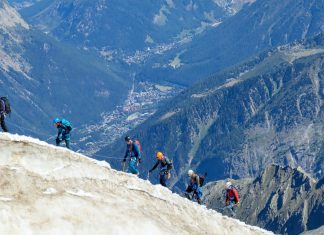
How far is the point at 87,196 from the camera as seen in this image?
57000mm

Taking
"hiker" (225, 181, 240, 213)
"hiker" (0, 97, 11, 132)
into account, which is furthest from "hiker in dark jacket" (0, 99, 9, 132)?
"hiker" (225, 181, 240, 213)

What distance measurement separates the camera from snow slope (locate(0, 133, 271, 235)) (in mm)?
53344

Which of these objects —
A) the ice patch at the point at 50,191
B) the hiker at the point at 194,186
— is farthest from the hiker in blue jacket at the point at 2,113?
the hiker at the point at 194,186

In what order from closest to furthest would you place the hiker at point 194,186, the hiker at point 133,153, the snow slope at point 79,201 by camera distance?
1. the snow slope at point 79,201
2. the hiker at point 133,153
3. the hiker at point 194,186

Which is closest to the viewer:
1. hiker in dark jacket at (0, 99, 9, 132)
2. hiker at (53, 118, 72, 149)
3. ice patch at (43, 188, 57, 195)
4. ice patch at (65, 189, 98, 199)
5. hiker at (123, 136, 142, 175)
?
ice patch at (43, 188, 57, 195)

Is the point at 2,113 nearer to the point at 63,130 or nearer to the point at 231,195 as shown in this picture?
the point at 63,130

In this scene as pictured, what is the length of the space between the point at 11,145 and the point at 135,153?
14.5 meters

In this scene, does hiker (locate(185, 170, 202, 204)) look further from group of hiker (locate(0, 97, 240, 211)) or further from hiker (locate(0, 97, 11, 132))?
hiker (locate(0, 97, 11, 132))

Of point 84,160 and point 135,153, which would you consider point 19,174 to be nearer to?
point 84,160

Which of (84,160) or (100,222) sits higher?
(84,160)

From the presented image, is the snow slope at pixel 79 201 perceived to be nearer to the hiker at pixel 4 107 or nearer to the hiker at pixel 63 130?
the hiker at pixel 63 130

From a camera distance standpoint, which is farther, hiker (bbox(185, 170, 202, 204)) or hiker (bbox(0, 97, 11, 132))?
hiker (bbox(185, 170, 202, 204))

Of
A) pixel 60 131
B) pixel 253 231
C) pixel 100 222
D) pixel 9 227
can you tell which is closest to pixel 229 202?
pixel 253 231

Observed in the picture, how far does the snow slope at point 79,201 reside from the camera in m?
53.3
